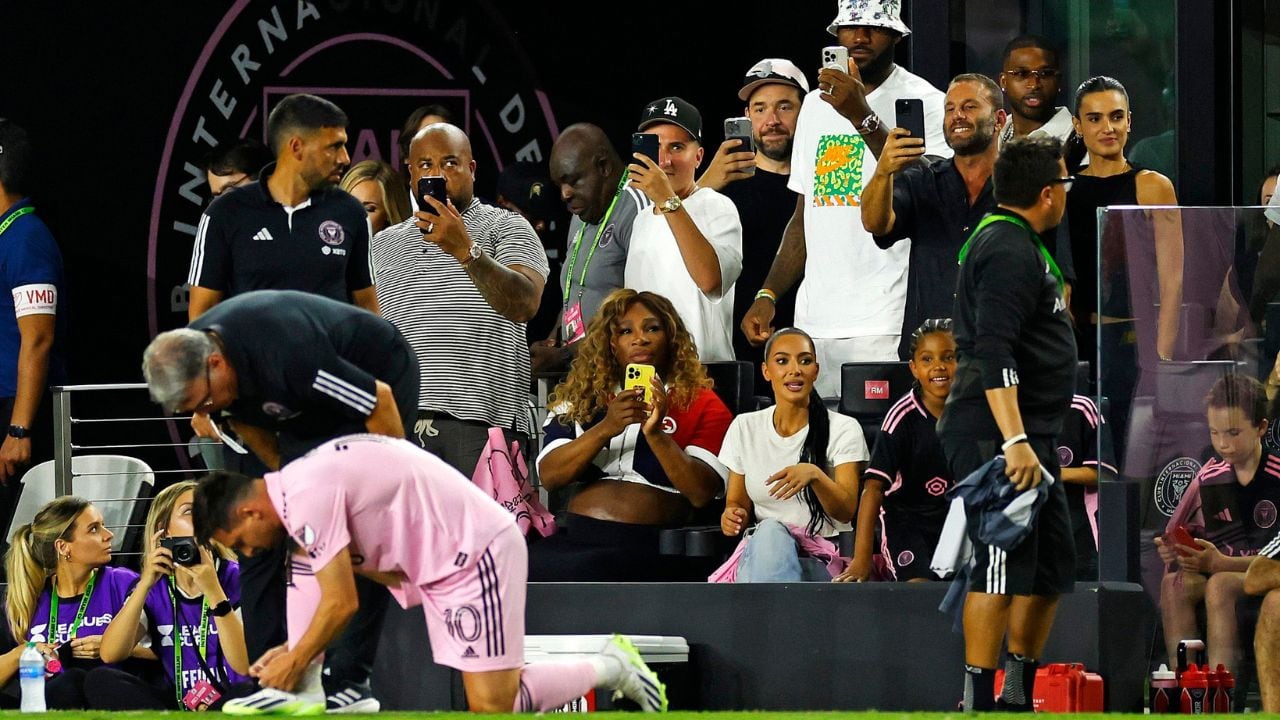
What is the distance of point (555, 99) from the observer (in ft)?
33.0

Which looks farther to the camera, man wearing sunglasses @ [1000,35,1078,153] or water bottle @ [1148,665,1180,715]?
man wearing sunglasses @ [1000,35,1078,153]

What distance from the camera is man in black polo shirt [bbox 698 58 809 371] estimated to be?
7820 millimetres

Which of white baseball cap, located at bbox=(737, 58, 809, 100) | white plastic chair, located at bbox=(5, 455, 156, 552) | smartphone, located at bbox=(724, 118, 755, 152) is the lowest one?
white plastic chair, located at bbox=(5, 455, 156, 552)

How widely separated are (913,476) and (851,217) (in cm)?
99

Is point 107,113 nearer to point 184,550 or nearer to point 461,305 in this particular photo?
point 461,305

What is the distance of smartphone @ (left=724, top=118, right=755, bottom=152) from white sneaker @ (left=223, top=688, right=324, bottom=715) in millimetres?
3238

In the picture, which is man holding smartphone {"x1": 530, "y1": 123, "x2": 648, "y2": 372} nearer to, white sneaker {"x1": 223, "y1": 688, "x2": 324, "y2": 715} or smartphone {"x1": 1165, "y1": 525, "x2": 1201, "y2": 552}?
smartphone {"x1": 1165, "y1": 525, "x2": 1201, "y2": 552}

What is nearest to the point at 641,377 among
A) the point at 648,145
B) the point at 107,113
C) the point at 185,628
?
the point at 648,145

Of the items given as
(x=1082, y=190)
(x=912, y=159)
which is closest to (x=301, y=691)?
(x=912, y=159)

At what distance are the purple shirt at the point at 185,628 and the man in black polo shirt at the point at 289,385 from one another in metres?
1.20

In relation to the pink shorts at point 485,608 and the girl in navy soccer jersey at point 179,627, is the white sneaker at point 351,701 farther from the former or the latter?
the girl in navy soccer jersey at point 179,627

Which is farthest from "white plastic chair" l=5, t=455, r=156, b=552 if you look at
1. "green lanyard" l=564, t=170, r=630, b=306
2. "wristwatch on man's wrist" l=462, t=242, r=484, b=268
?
"wristwatch on man's wrist" l=462, t=242, r=484, b=268

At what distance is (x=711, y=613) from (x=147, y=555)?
5.96ft

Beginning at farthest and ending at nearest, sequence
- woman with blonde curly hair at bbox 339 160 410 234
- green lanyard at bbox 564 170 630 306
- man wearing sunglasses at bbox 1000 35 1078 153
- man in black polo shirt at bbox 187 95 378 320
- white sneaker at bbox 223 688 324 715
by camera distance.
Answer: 1. woman with blonde curly hair at bbox 339 160 410 234
2. green lanyard at bbox 564 170 630 306
3. man wearing sunglasses at bbox 1000 35 1078 153
4. man in black polo shirt at bbox 187 95 378 320
5. white sneaker at bbox 223 688 324 715
